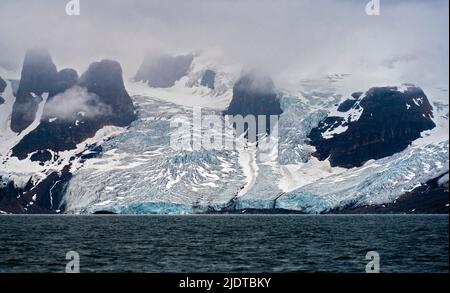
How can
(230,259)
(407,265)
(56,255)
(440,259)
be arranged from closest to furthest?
(407,265) < (440,259) < (230,259) < (56,255)
